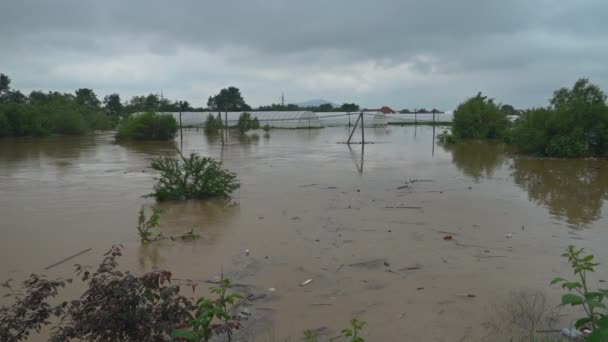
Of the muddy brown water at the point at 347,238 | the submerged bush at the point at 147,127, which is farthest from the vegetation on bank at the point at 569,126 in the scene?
the submerged bush at the point at 147,127

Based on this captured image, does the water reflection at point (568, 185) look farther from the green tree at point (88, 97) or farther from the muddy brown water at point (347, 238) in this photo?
the green tree at point (88, 97)

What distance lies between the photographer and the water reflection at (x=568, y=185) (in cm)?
798

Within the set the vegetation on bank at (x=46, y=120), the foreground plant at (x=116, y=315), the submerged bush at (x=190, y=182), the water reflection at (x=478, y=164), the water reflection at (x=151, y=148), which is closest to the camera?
the foreground plant at (x=116, y=315)

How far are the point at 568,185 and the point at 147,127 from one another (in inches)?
944

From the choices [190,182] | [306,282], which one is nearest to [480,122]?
[190,182]

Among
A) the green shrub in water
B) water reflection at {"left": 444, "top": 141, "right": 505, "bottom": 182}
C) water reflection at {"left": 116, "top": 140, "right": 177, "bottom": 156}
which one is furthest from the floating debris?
the green shrub in water

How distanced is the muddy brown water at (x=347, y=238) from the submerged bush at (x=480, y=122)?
56.5 feet

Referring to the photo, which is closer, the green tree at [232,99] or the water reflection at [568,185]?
the water reflection at [568,185]

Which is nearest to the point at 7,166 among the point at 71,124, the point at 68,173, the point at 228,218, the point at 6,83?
the point at 68,173

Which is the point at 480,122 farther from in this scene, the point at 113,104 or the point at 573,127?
the point at 113,104

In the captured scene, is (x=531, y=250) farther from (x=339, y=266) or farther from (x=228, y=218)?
(x=228, y=218)

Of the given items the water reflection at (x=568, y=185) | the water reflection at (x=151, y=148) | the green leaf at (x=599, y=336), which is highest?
the green leaf at (x=599, y=336)

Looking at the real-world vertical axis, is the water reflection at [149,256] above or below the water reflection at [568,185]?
below

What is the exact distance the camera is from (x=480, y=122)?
29.3 meters
